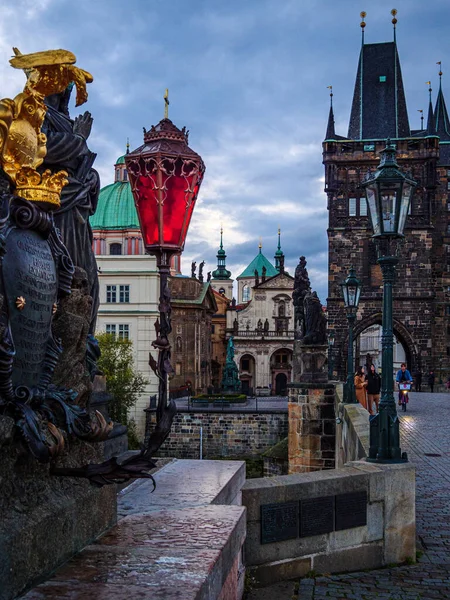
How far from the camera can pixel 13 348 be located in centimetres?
299

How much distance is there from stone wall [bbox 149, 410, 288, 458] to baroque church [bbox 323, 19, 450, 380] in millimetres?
9503

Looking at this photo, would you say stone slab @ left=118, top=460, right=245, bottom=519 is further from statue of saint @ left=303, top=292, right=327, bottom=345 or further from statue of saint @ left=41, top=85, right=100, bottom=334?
statue of saint @ left=303, top=292, right=327, bottom=345

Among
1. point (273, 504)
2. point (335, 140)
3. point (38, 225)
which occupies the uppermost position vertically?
point (335, 140)

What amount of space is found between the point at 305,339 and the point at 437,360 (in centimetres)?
2207

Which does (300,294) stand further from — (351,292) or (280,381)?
(280,381)

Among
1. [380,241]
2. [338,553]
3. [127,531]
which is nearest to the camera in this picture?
[127,531]

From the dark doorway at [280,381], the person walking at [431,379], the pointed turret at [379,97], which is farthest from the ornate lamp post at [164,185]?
the dark doorway at [280,381]

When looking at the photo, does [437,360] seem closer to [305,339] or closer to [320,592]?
[305,339]

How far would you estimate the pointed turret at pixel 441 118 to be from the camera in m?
51.1

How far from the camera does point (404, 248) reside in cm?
4344

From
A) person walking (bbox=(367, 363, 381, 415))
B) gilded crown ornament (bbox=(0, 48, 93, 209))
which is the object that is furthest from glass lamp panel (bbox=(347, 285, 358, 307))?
gilded crown ornament (bbox=(0, 48, 93, 209))

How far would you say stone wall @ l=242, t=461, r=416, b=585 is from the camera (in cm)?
547

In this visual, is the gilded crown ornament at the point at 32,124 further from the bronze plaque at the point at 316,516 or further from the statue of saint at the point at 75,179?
the bronze plaque at the point at 316,516

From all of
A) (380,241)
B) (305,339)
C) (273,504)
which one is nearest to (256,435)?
(305,339)
